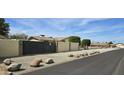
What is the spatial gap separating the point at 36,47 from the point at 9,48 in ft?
22.3

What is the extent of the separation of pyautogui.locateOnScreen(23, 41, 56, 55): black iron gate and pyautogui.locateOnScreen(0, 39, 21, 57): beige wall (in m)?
1.46

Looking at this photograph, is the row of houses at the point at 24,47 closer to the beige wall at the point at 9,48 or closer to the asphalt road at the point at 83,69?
the beige wall at the point at 9,48

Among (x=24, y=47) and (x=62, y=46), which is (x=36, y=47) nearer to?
(x=24, y=47)

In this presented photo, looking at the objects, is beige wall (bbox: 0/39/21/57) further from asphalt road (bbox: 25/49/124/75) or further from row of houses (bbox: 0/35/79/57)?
asphalt road (bbox: 25/49/124/75)

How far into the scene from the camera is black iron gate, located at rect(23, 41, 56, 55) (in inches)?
1065

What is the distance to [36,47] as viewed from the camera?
30.2 metres

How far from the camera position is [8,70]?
1605cm

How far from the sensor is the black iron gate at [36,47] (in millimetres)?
27052

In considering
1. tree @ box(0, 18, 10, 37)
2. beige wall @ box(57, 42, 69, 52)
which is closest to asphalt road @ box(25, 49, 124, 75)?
tree @ box(0, 18, 10, 37)

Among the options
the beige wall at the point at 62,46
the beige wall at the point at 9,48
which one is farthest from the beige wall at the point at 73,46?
the beige wall at the point at 9,48

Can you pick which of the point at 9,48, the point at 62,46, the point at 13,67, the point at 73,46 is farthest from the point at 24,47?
the point at 73,46

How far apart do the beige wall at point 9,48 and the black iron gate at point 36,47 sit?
1465 mm
